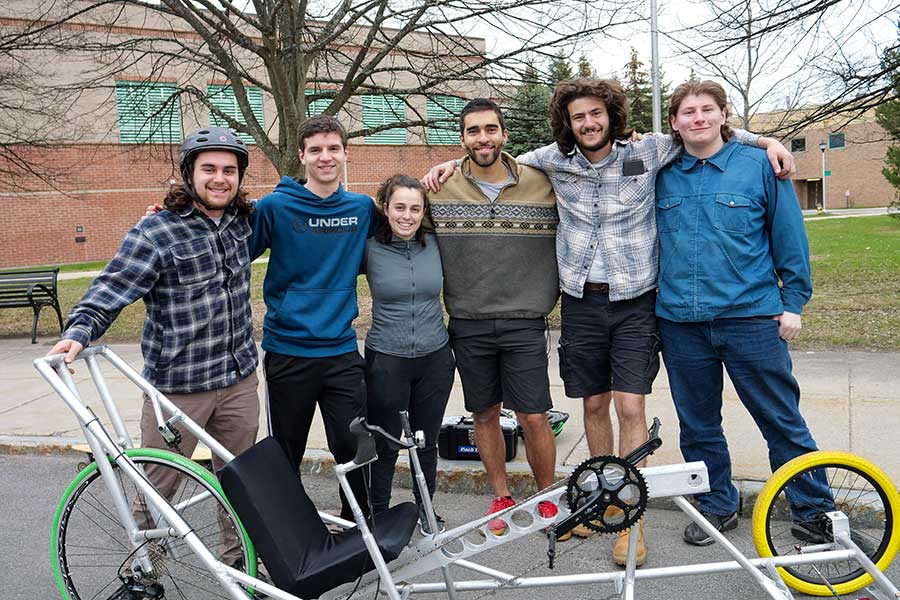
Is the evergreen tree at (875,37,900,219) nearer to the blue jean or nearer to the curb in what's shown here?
the curb

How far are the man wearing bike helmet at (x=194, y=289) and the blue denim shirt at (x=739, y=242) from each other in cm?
212

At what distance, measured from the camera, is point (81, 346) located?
3.07 m

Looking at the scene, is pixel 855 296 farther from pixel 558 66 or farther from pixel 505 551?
pixel 505 551

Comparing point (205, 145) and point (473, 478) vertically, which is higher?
point (205, 145)

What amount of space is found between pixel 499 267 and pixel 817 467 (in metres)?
1.72

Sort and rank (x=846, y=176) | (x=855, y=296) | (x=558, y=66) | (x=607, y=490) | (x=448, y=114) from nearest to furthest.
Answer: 1. (x=607, y=490)
2. (x=558, y=66)
3. (x=855, y=296)
4. (x=448, y=114)
5. (x=846, y=176)

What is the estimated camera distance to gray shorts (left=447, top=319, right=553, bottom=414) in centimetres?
396

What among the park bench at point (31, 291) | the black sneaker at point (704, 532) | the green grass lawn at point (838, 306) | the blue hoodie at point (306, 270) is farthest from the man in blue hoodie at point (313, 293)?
the park bench at point (31, 291)

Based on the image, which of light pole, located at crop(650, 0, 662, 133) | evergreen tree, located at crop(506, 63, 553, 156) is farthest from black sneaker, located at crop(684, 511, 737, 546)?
light pole, located at crop(650, 0, 662, 133)

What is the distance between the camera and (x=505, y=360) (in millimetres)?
4020

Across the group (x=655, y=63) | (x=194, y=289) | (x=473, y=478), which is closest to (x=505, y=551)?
(x=473, y=478)

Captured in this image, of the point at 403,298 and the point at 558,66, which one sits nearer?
the point at 403,298

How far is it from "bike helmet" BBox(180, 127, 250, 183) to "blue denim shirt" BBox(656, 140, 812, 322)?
2.11 meters

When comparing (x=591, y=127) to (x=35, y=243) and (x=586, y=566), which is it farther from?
(x=35, y=243)
